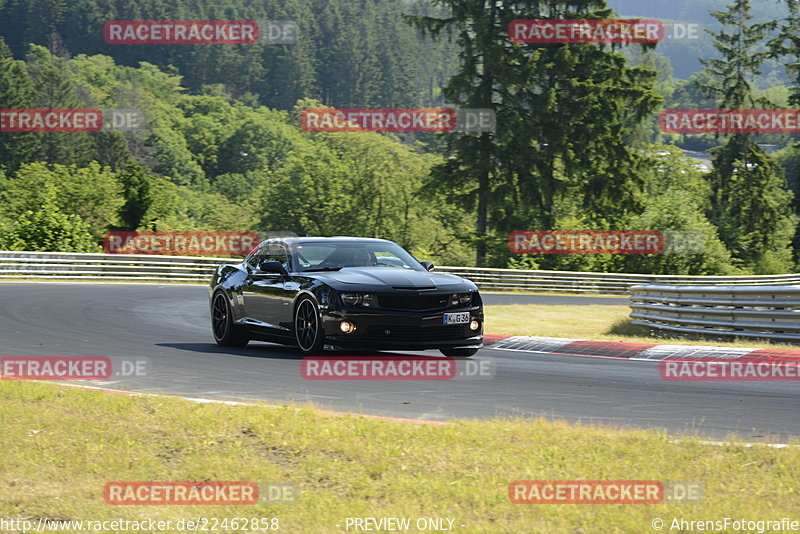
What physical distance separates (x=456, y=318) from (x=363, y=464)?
217 inches

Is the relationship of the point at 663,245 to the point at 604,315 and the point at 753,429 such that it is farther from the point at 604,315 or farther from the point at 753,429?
the point at 753,429

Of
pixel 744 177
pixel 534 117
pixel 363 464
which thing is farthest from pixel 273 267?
pixel 744 177

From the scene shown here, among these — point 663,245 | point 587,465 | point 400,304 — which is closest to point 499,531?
point 587,465

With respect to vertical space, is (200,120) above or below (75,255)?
above

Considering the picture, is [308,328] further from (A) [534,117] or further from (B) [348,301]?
(A) [534,117]

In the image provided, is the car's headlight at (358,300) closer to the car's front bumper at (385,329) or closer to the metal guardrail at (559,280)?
the car's front bumper at (385,329)

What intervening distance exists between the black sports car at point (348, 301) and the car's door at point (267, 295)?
0.01 meters

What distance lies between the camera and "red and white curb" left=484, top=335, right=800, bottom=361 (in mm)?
13203

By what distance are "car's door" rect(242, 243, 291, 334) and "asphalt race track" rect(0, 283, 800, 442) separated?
41cm

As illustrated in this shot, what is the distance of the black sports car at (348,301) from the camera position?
37.8 feet

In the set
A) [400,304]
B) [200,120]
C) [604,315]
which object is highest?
[200,120]

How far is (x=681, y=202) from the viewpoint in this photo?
51906mm

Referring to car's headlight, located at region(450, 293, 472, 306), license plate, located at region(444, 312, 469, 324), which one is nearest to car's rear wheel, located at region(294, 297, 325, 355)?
license plate, located at region(444, 312, 469, 324)

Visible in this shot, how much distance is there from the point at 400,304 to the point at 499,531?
21.3ft
